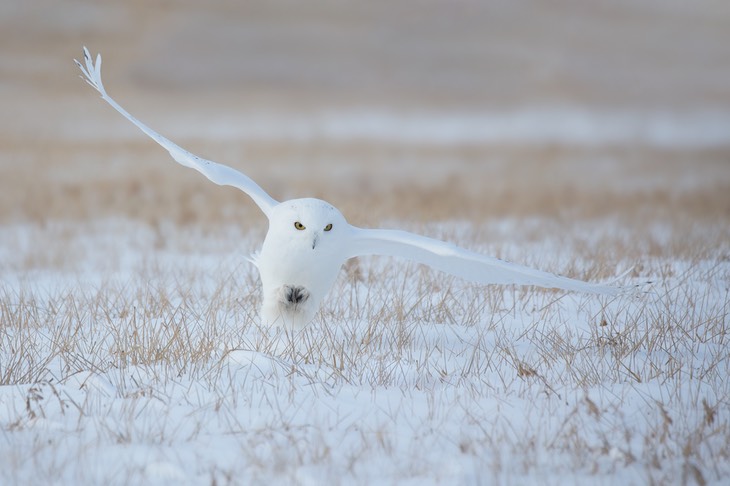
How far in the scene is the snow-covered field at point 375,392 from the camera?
298cm

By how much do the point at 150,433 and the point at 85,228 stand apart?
775 cm

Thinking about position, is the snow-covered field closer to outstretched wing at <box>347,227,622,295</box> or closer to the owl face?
outstretched wing at <box>347,227,622,295</box>

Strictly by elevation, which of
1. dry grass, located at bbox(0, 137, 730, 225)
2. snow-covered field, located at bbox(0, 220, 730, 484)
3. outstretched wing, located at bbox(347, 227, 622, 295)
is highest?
dry grass, located at bbox(0, 137, 730, 225)

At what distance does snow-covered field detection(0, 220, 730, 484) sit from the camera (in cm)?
298

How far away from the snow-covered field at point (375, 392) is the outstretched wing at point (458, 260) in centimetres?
35

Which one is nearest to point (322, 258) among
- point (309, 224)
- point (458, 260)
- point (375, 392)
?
point (309, 224)

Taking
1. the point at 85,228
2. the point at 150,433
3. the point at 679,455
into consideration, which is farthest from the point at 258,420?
the point at 85,228

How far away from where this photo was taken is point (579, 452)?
3061mm

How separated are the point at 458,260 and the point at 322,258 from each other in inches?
27.1

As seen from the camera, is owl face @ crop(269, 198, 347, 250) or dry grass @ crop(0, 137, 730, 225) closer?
owl face @ crop(269, 198, 347, 250)

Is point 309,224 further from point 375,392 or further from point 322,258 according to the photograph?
point 375,392

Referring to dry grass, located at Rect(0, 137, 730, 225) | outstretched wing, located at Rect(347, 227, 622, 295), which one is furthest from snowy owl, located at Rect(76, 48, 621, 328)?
dry grass, located at Rect(0, 137, 730, 225)

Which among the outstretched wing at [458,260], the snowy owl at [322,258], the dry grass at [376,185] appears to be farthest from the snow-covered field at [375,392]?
the dry grass at [376,185]

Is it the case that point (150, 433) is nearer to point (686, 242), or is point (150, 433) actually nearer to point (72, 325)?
point (72, 325)
